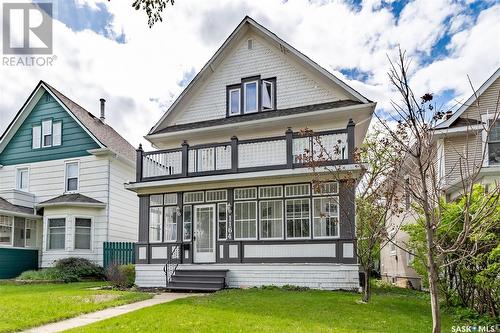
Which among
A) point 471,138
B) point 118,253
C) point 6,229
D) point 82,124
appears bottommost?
point 118,253

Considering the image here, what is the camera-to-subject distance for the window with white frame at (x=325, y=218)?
1487cm

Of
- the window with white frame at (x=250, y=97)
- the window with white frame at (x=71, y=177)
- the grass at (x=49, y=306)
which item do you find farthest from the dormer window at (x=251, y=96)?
the window with white frame at (x=71, y=177)

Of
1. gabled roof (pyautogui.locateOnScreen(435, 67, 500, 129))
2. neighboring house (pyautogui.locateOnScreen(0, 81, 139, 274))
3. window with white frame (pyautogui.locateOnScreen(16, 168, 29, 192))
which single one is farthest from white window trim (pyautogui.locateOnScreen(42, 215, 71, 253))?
→ gabled roof (pyautogui.locateOnScreen(435, 67, 500, 129))

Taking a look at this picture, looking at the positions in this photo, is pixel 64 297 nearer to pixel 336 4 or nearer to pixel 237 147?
pixel 237 147

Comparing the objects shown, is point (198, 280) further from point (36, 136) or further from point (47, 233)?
point (36, 136)

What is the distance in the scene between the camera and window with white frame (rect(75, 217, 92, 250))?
2164cm

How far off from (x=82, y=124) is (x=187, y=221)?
939 cm

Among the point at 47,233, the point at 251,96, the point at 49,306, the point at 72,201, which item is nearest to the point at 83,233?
the point at 72,201

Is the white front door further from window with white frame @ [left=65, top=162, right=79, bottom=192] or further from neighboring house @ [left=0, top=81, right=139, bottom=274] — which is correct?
window with white frame @ [left=65, top=162, right=79, bottom=192]

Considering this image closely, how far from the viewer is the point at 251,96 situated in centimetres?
1834

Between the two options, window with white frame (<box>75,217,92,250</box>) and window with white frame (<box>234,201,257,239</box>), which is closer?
window with white frame (<box>234,201,257,239</box>)

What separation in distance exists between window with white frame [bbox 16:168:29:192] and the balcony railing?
10.3 meters

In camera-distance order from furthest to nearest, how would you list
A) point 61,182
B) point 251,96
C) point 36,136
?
1. point 36,136
2. point 61,182
3. point 251,96

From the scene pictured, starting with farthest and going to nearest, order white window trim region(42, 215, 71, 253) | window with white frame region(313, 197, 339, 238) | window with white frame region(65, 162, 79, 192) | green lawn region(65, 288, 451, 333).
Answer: window with white frame region(65, 162, 79, 192), white window trim region(42, 215, 71, 253), window with white frame region(313, 197, 339, 238), green lawn region(65, 288, 451, 333)
